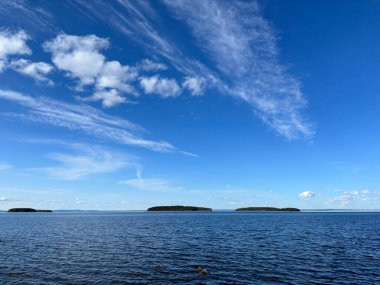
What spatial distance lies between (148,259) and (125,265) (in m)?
5.24

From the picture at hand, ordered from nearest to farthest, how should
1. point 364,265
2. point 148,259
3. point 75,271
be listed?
1. point 75,271
2. point 364,265
3. point 148,259

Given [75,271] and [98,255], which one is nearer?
[75,271]

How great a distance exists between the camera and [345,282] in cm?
3366

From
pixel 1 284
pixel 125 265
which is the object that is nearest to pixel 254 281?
pixel 125 265

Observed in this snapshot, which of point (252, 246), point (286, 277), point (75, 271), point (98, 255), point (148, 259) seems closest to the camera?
point (286, 277)

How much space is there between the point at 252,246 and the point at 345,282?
26.8 m

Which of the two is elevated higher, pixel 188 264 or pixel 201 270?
pixel 188 264

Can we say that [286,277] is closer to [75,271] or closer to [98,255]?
[75,271]

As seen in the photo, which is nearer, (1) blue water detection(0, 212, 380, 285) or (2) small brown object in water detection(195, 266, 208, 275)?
(1) blue water detection(0, 212, 380, 285)

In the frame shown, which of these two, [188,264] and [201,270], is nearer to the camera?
[201,270]

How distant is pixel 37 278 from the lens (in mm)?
35594

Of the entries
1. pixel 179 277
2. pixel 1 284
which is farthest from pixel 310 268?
pixel 1 284

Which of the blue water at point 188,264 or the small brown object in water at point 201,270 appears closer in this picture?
the blue water at point 188,264

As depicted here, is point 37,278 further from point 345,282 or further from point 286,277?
point 345,282
